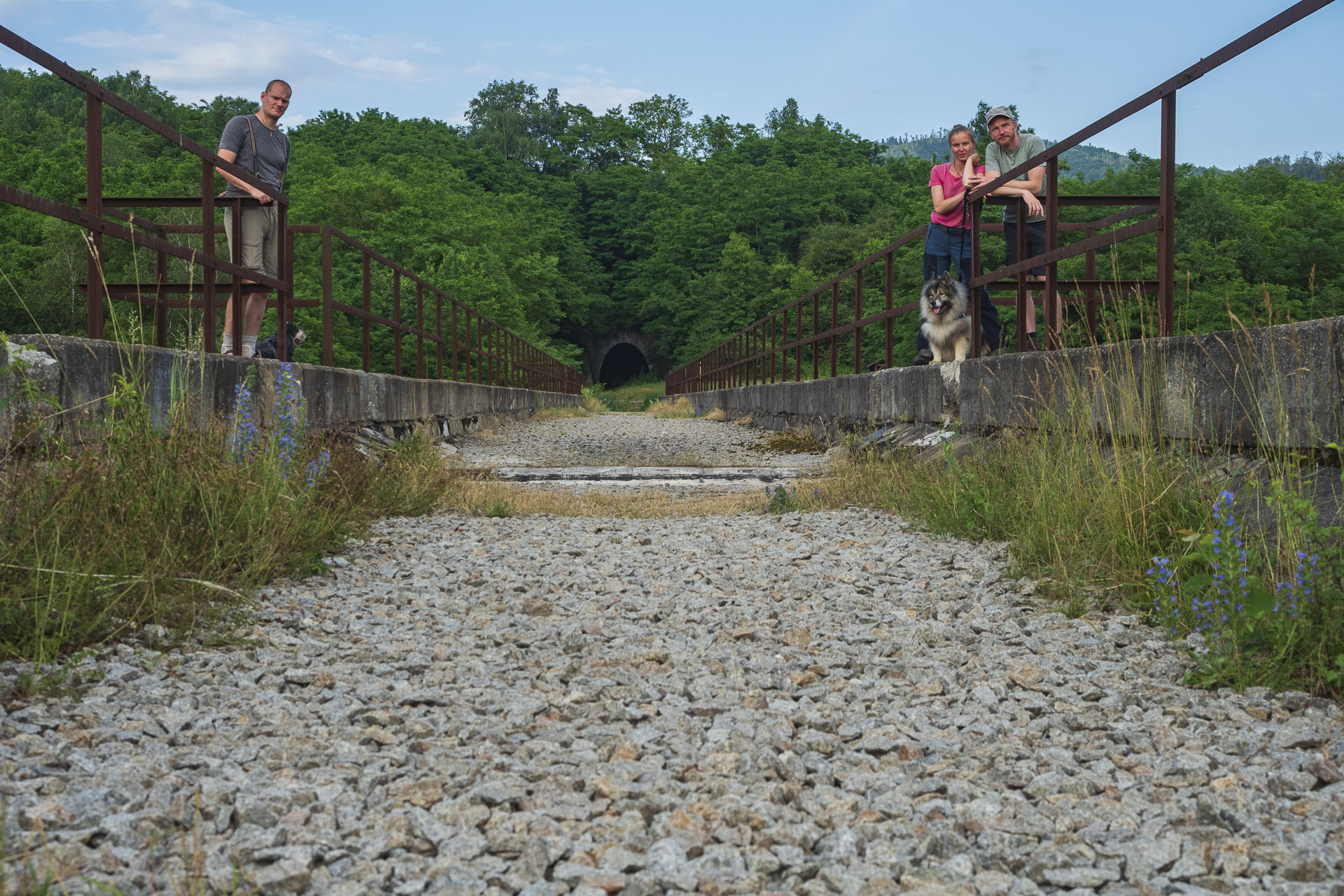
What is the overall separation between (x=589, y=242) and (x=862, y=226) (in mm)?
23427

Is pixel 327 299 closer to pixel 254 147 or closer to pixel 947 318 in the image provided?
pixel 254 147

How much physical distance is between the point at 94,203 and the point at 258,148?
9.59 ft

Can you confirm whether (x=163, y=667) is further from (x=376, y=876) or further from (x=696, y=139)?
(x=696, y=139)

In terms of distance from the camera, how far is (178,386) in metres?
4.57

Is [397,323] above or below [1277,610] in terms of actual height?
above

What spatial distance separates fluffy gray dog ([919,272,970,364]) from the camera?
287 inches

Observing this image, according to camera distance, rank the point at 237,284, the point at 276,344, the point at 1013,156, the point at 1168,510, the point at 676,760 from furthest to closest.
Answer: the point at 1013,156, the point at 276,344, the point at 237,284, the point at 1168,510, the point at 676,760

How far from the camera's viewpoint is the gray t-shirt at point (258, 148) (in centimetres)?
657

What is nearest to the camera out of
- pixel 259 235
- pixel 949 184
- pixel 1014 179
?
pixel 1014 179

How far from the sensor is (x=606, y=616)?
3.35 metres

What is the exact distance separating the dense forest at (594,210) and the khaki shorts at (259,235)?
452 inches

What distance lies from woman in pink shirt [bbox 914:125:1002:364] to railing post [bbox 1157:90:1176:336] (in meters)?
2.70

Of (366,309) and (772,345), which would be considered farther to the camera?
(772,345)

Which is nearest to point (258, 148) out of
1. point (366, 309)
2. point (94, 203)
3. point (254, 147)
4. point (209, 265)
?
point (254, 147)
